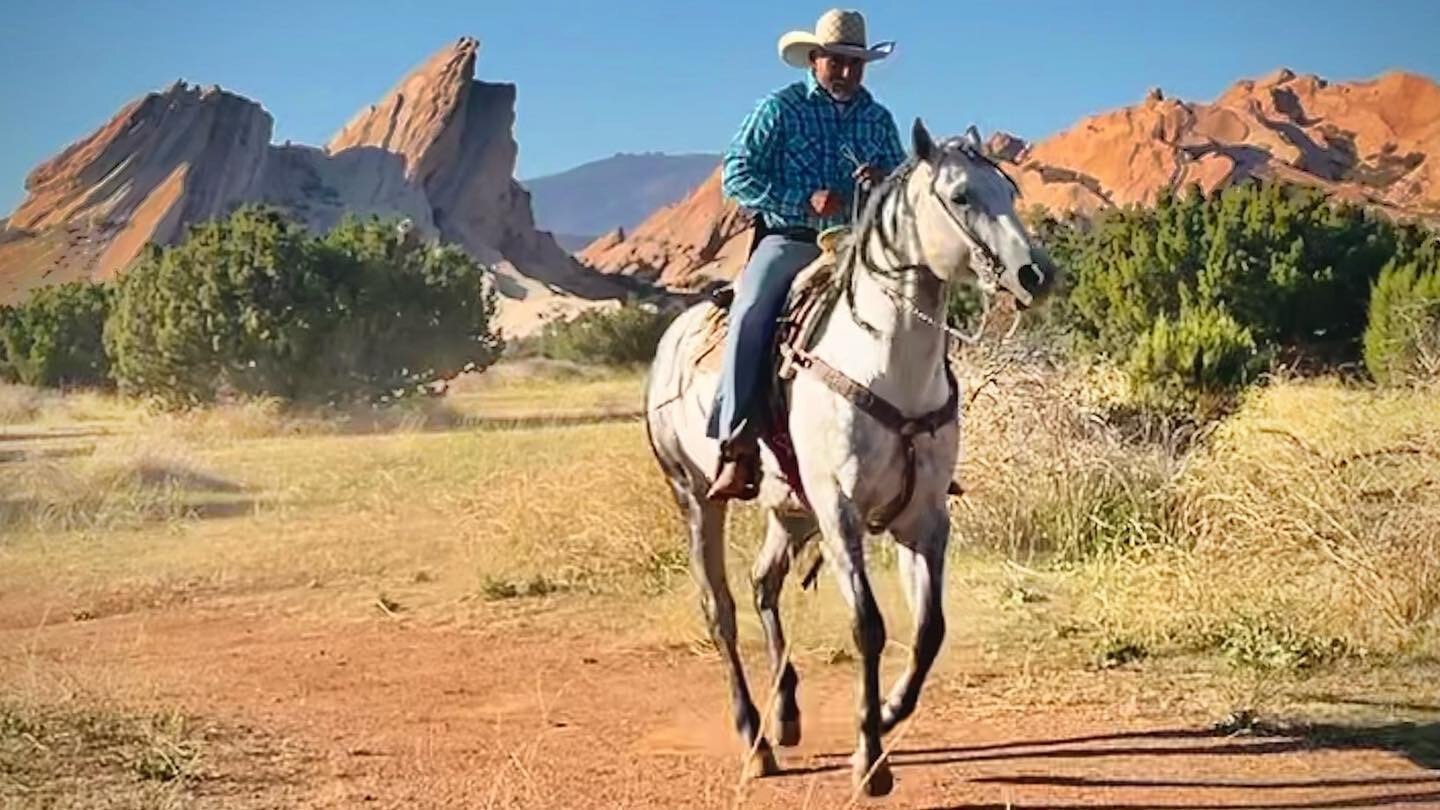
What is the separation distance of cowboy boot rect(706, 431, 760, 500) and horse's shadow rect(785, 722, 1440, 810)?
44.6 inches

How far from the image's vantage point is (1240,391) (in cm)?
1548

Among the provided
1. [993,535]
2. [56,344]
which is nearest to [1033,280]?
[993,535]

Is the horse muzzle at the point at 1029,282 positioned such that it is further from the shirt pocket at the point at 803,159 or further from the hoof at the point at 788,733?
the hoof at the point at 788,733

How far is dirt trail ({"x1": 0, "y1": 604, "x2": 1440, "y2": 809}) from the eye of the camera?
580cm

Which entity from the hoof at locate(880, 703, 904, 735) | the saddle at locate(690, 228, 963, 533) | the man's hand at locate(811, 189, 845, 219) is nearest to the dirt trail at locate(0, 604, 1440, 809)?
the hoof at locate(880, 703, 904, 735)

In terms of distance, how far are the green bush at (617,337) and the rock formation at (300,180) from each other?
16.3m

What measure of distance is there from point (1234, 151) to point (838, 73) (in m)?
65.5

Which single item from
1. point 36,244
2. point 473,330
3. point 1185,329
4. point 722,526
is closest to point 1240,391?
point 1185,329

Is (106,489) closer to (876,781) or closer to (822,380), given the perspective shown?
(822,380)

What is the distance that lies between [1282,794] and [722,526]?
2704 millimetres

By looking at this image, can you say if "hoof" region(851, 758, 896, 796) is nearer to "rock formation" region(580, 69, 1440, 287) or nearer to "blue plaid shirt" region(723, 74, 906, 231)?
"blue plaid shirt" region(723, 74, 906, 231)

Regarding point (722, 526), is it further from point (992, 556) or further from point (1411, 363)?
point (1411, 363)

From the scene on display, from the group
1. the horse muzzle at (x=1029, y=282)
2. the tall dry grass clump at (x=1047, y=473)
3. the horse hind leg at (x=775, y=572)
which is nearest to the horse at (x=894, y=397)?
the horse muzzle at (x=1029, y=282)

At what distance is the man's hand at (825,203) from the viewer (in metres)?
6.06
